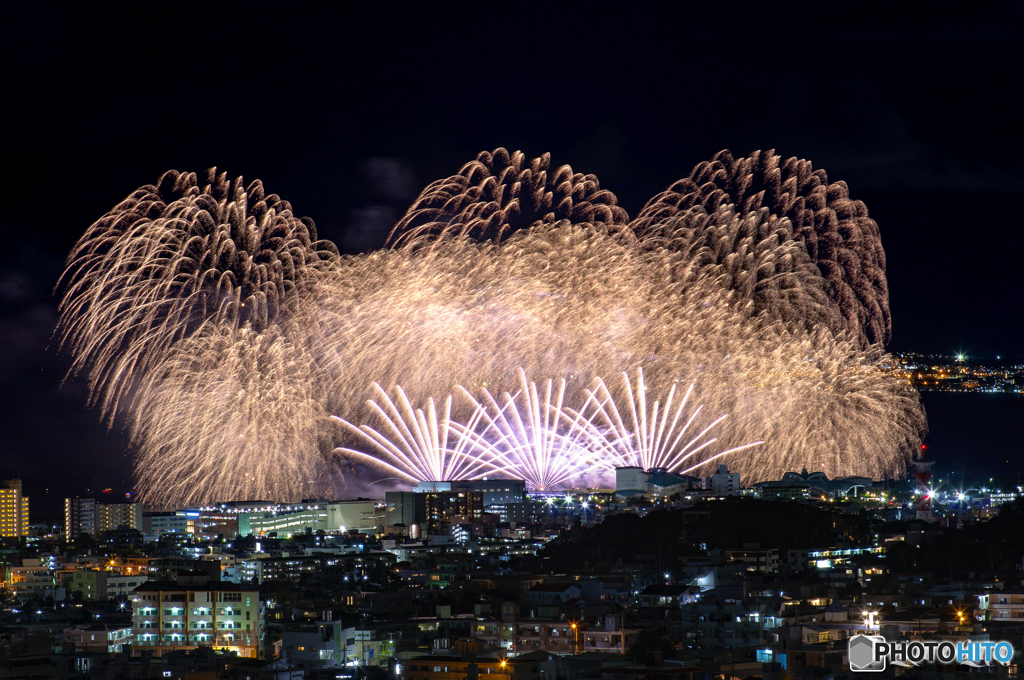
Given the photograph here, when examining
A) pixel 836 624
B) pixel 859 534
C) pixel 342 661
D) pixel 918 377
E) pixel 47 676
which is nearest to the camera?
pixel 47 676

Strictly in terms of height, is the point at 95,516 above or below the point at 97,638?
above

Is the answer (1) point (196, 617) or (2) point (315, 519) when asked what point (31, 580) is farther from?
(2) point (315, 519)

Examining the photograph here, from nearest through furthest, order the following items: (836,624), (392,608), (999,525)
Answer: (836,624) → (392,608) → (999,525)

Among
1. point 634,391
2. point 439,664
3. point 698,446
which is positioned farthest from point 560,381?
point 439,664

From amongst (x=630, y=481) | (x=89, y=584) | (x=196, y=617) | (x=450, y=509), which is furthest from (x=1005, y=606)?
(x=450, y=509)

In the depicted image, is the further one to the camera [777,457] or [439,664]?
[777,457]

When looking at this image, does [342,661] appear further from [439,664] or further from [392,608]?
[392,608]

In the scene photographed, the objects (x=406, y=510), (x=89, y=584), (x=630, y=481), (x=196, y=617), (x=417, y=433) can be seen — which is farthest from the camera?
(x=406, y=510)

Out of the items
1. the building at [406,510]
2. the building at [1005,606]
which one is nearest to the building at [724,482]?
the building at [406,510]
